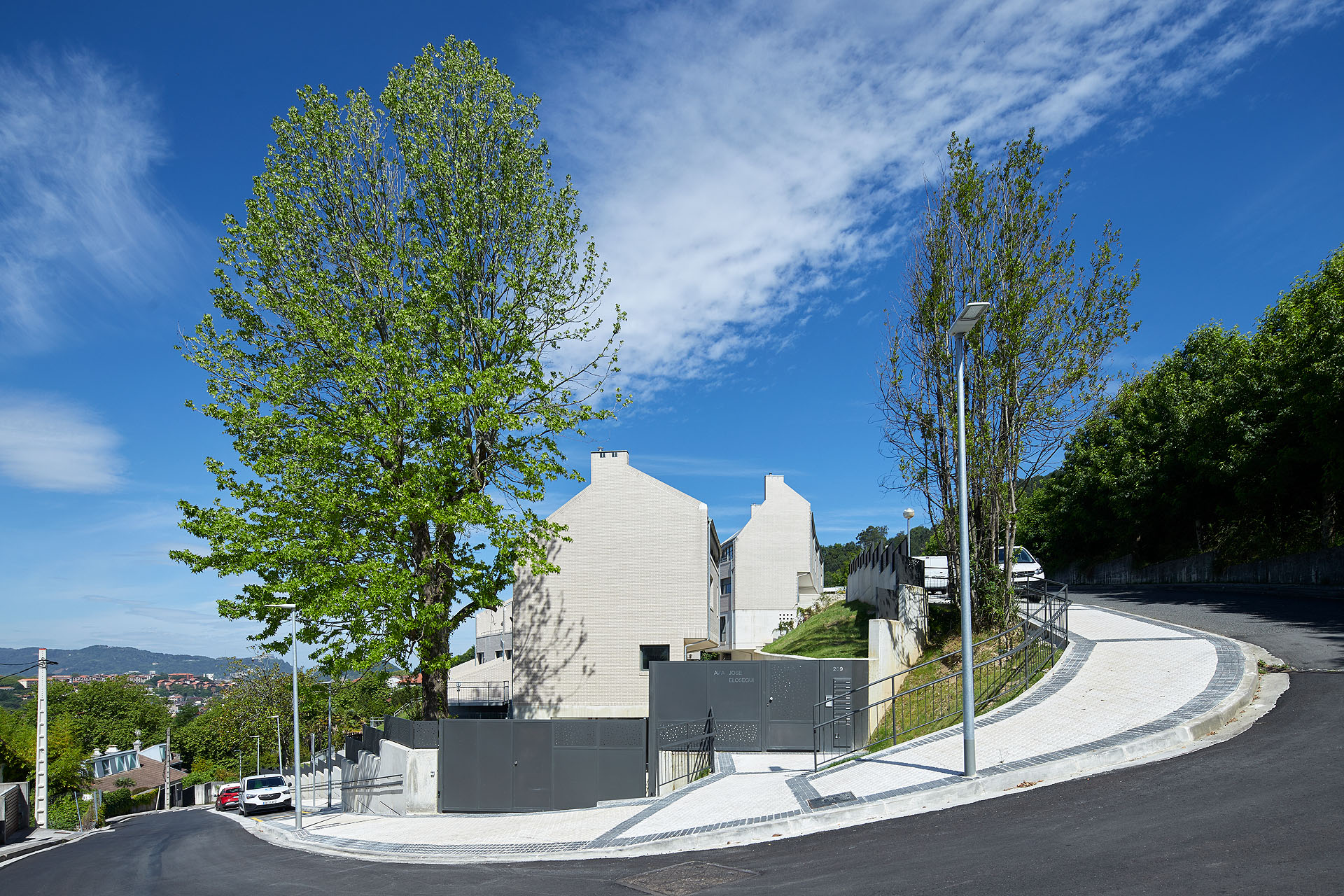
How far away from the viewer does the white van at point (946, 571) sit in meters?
22.1

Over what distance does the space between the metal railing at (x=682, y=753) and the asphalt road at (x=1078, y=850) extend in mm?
7535

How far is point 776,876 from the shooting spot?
8070 millimetres

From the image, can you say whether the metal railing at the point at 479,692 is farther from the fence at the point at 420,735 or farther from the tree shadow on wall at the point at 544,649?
the fence at the point at 420,735

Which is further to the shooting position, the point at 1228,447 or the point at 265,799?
the point at 265,799

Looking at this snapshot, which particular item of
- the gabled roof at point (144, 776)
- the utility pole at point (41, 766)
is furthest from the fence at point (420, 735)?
the gabled roof at point (144, 776)

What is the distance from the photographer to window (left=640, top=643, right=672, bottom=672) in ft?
94.6

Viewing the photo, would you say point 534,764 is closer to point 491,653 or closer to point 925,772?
point 925,772

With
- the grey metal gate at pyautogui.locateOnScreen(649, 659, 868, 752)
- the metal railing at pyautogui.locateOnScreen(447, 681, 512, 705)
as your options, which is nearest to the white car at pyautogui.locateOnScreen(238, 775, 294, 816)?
the metal railing at pyautogui.locateOnScreen(447, 681, 512, 705)

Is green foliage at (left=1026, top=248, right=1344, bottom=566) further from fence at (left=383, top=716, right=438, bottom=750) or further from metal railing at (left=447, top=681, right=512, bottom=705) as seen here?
metal railing at (left=447, top=681, right=512, bottom=705)

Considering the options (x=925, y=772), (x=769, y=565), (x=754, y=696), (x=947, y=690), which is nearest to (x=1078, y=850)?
(x=925, y=772)

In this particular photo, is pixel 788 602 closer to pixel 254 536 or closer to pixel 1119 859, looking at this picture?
pixel 254 536

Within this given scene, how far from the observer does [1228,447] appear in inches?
1174

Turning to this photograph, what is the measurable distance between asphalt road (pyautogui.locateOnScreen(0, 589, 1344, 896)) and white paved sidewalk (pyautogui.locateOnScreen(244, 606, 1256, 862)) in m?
0.44

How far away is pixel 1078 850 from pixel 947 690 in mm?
10098
